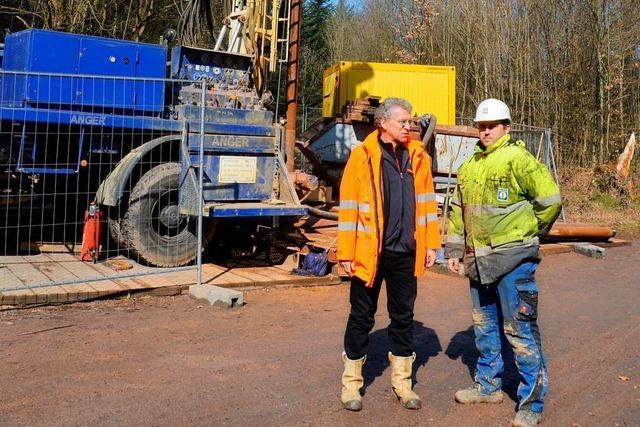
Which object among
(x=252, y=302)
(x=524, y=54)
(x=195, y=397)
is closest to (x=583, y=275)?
(x=252, y=302)

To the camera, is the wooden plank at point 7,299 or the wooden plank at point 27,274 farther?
the wooden plank at point 27,274

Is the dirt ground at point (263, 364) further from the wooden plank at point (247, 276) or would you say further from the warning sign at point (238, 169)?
the warning sign at point (238, 169)

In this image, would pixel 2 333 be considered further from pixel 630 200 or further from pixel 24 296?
pixel 630 200

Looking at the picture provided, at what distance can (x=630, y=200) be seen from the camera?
1847 centimetres

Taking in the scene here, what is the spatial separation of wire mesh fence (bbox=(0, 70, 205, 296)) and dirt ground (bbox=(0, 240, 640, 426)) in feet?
4.26

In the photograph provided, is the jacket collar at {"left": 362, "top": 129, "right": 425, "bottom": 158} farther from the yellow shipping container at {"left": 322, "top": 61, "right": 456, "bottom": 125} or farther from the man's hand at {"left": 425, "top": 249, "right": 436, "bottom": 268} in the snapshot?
the yellow shipping container at {"left": 322, "top": 61, "right": 456, "bottom": 125}

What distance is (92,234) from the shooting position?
28.9ft

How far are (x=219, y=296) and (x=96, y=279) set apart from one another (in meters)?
1.40

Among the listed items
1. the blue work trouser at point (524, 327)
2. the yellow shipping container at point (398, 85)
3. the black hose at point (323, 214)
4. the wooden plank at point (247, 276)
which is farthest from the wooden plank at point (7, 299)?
the yellow shipping container at point (398, 85)

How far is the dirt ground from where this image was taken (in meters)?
4.37

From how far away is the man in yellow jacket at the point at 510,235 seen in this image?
429 cm

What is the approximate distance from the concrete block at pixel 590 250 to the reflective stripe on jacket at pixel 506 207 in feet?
27.3

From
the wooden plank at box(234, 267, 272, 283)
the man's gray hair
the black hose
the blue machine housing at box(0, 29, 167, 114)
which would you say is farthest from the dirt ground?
the black hose

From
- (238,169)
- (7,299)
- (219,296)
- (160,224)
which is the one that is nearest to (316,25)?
(238,169)
